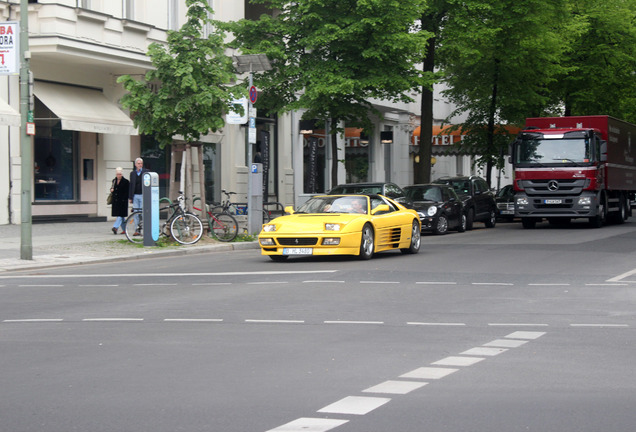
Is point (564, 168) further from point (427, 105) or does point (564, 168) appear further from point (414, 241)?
point (414, 241)

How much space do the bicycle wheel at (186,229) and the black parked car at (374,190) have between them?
391 cm

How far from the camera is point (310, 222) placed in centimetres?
1830

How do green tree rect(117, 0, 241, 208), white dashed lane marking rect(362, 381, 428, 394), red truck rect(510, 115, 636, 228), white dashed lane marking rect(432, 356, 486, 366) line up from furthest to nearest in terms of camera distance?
red truck rect(510, 115, 636, 228), green tree rect(117, 0, 241, 208), white dashed lane marking rect(432, 356, 486, 366), white dashed lane marking rect(362, 381, 428, 394)

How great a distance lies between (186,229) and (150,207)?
1.50m

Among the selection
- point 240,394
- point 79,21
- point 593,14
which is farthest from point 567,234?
point 240,394

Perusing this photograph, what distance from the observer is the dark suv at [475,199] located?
3125 cm

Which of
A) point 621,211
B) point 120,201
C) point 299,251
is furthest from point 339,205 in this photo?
point 621,211

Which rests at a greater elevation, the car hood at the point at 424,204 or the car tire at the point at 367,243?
the car hood at the point at 424,204

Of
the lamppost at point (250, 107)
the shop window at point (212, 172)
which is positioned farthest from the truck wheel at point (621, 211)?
the lamppost at point (250, 107)

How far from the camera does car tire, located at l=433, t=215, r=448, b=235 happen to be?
28.0 m

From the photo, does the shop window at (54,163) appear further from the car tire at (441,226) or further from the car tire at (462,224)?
the car tire at (462,224)

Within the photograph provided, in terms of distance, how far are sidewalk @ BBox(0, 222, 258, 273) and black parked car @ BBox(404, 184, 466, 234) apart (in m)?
6.35

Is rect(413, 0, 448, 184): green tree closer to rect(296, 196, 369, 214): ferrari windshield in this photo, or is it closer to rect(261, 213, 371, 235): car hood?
rect(296, 196, 369, 214): ferrari windshield

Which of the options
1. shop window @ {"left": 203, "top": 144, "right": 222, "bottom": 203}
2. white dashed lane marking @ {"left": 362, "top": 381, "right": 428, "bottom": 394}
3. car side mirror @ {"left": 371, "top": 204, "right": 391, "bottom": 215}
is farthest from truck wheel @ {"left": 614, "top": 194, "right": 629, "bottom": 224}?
white dashed lane marking @ {"left": 362, "top": 381, "right": 428, "bottom": 394}
